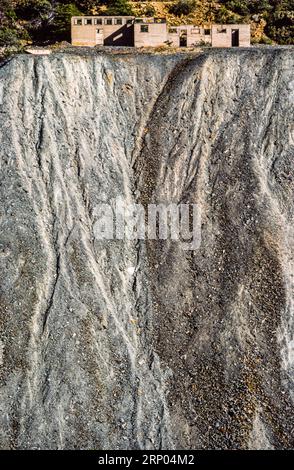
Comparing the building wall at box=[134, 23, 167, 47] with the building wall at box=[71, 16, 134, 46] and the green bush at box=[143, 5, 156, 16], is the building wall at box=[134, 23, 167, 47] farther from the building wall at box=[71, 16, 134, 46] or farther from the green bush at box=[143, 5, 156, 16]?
the green bush at box=[143, 5, 156, 16]

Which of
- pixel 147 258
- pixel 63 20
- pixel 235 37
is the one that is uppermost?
pixel 63 20

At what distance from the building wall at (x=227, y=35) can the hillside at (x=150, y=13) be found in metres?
6.51

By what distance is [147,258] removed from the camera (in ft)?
81.2

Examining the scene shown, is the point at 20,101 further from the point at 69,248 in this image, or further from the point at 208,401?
the point at 208,401

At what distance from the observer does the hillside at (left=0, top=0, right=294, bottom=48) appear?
39469 mm

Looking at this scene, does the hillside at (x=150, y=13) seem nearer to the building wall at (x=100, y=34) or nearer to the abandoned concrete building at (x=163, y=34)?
the building wall at (x=100, y=34)

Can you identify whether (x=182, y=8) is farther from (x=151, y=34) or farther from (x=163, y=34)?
(x=151, y=34)

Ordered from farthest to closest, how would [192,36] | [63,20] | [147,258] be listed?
[63,20]
[192,36]
[147,258]

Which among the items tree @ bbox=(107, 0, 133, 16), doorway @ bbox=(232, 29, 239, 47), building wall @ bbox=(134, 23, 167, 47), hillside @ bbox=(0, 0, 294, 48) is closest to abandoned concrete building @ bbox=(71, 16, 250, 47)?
doorway @ bbox=(232, 29, 239, 47)

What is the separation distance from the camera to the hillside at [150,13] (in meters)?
39.5

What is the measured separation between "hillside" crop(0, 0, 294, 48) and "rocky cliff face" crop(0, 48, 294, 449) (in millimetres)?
13278

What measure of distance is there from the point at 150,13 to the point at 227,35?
35.4 ft

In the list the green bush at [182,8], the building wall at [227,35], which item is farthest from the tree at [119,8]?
the building wall at [227,35]

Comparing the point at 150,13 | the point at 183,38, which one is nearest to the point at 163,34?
the point at 183,38
